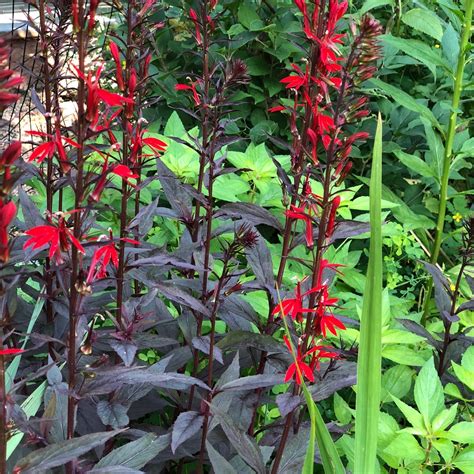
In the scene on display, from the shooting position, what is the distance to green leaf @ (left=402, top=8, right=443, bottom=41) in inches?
75.7

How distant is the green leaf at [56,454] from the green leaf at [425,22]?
4.76 ft

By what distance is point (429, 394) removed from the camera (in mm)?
1441

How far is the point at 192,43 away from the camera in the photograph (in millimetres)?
2748

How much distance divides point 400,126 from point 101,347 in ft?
5.80

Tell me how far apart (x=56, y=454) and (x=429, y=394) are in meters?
0.80

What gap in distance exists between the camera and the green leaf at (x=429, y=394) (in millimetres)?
1412

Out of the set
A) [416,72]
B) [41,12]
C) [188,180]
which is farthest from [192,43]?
[41,12]

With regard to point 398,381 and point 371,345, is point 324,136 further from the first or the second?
point 398,381

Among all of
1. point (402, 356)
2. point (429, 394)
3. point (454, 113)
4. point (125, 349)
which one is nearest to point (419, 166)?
point (454, 113)

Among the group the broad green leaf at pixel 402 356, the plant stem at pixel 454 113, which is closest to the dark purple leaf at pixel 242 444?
the broad green leaf at pixel 402 356

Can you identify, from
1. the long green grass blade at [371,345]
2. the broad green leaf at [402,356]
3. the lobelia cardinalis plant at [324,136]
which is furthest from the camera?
the broad green leaf at [402,356]

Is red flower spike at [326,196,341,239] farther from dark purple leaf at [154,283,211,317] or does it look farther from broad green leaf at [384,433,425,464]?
broad green leaf at [384,433,425,464]

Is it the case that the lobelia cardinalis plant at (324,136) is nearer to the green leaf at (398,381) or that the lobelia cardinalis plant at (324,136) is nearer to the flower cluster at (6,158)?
the flower cluster at (6,158)

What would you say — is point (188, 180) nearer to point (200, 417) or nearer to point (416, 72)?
point (200, 417)
